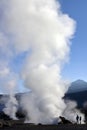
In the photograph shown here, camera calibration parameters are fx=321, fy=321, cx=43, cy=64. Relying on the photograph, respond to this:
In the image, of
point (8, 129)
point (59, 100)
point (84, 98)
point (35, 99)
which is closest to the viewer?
point (8, 129)

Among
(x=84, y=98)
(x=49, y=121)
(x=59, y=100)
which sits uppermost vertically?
(x=84, y=98)

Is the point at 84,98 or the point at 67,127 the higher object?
the point at 84,98

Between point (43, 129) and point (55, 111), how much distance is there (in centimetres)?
3375

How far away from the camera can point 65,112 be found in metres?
99.6

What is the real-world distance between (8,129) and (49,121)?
88.8 ft

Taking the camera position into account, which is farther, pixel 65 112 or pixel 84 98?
pixel 84 98

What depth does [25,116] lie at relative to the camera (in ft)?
384

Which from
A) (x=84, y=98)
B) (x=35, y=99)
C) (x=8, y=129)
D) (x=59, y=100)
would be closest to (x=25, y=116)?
(x=35, y=99)

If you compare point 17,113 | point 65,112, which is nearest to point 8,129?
point 65,112

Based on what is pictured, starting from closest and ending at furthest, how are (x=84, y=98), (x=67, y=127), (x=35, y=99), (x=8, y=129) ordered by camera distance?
(x=67, y=127) < (x=8, y=129) < (x=35, y=99) < (x=84, y=98)

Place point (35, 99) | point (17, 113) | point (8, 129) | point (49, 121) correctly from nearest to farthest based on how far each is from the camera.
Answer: point (8, 129) < point (49, 121) < point (35, 99) < point (17, 113)

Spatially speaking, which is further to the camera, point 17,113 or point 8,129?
point 17,113

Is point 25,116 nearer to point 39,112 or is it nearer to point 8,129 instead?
point 39,112

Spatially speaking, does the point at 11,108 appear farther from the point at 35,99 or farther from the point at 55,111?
the point at 55,111
